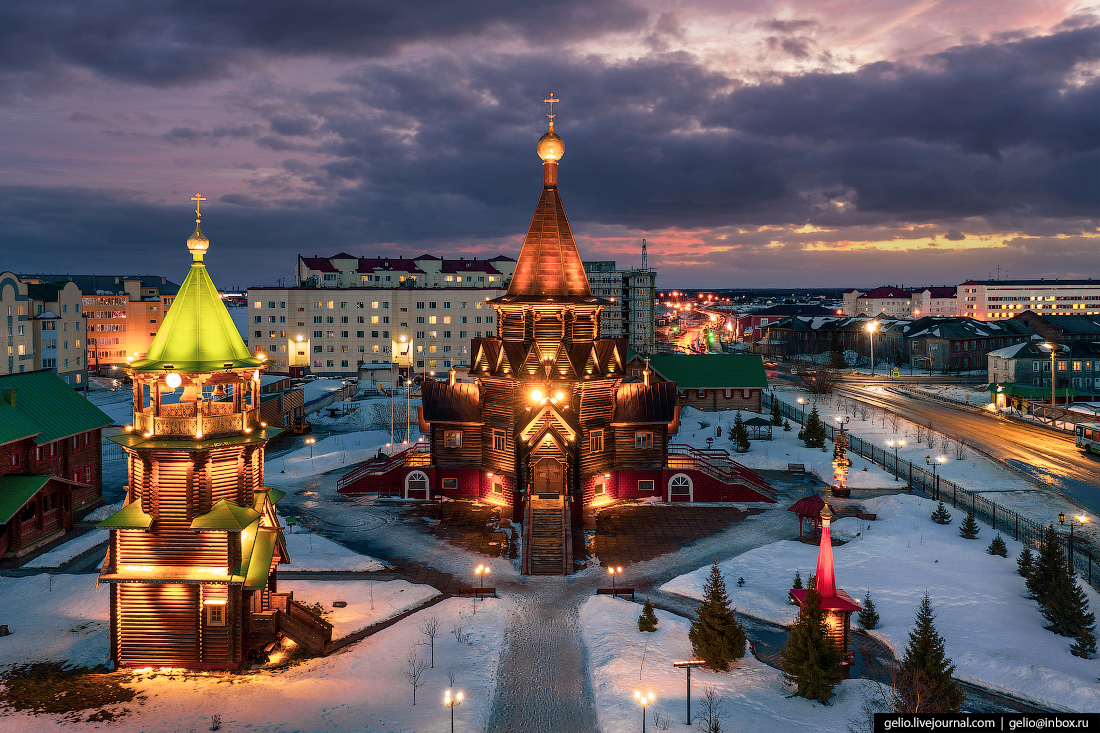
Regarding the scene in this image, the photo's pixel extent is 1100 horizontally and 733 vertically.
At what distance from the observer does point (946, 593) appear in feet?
87.7

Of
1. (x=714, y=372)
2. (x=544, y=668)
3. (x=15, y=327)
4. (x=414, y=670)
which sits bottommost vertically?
(x=544, y=668)

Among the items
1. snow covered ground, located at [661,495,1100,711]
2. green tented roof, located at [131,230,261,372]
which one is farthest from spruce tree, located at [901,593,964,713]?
green tented roof, located at [131,230,261,372]

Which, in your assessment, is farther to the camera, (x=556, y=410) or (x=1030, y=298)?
(x=1030, y=298)

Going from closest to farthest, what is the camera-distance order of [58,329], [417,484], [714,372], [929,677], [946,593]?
[929,677]
[946,593]
[417,484]
[714,372]
[58,329]

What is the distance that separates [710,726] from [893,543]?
63.2 ft

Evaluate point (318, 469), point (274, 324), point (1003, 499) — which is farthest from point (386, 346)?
point (1003, 499)

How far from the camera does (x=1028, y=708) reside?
19.4 metres

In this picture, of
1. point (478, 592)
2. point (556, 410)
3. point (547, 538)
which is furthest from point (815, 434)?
point (478, 592)

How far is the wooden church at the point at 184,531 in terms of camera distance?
21.5 meters

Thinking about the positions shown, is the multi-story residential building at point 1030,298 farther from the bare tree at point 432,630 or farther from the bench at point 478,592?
the bare tree at point 432,630

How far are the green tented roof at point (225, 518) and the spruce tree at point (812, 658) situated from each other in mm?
16522

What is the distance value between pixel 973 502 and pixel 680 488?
15.5 m

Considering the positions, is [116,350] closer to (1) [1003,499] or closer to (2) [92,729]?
(2) [92,729]

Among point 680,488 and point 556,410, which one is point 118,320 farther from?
point 680,488
